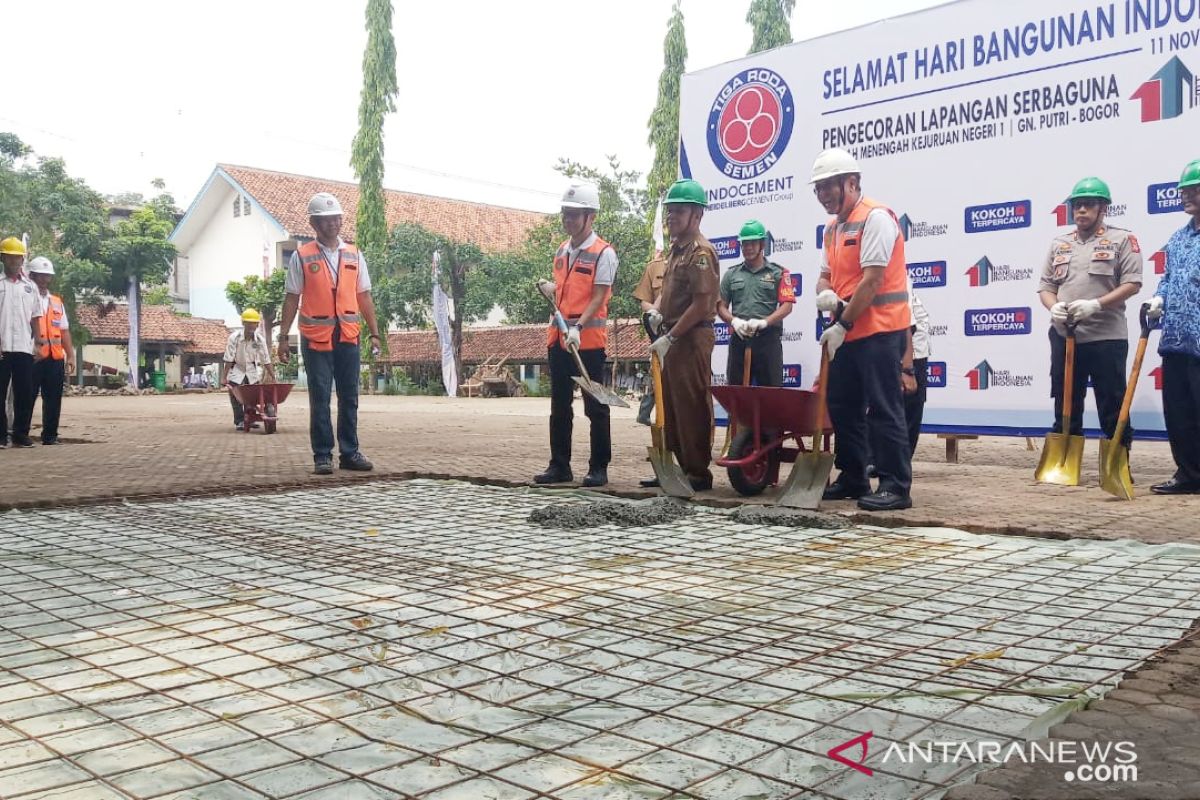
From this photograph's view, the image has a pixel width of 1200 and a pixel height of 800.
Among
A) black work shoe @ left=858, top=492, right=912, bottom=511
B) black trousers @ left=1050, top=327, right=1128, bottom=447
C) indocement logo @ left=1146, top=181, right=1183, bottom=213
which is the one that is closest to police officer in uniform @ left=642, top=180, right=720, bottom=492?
black work shoe @ left=858, top=492, right=912, bottom=511

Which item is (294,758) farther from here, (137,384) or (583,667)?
(137,384)

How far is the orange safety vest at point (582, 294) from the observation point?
5.93 meters

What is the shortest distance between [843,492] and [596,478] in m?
1.36

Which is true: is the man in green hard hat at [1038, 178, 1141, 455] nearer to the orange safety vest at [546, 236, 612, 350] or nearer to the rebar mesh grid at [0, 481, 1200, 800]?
the rebar mesh grid at [0, 481, 1200, 800]

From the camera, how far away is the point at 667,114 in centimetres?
2755

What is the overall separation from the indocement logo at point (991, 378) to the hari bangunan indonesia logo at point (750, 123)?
2.38 m

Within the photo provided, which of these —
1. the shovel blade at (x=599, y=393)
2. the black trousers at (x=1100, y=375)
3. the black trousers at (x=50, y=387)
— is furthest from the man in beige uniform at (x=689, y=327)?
the black trousers at (x=50, y=387)

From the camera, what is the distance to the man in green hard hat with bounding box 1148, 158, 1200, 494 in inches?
220

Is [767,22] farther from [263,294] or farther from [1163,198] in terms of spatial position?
[1163,198]

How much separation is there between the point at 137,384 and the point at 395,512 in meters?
34.3

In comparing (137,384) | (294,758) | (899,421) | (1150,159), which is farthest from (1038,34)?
(137,384)

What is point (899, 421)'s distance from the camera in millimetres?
5066

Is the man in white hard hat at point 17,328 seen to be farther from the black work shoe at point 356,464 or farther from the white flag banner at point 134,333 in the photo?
the white flag banner at point 134,333

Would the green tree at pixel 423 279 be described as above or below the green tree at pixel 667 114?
below
